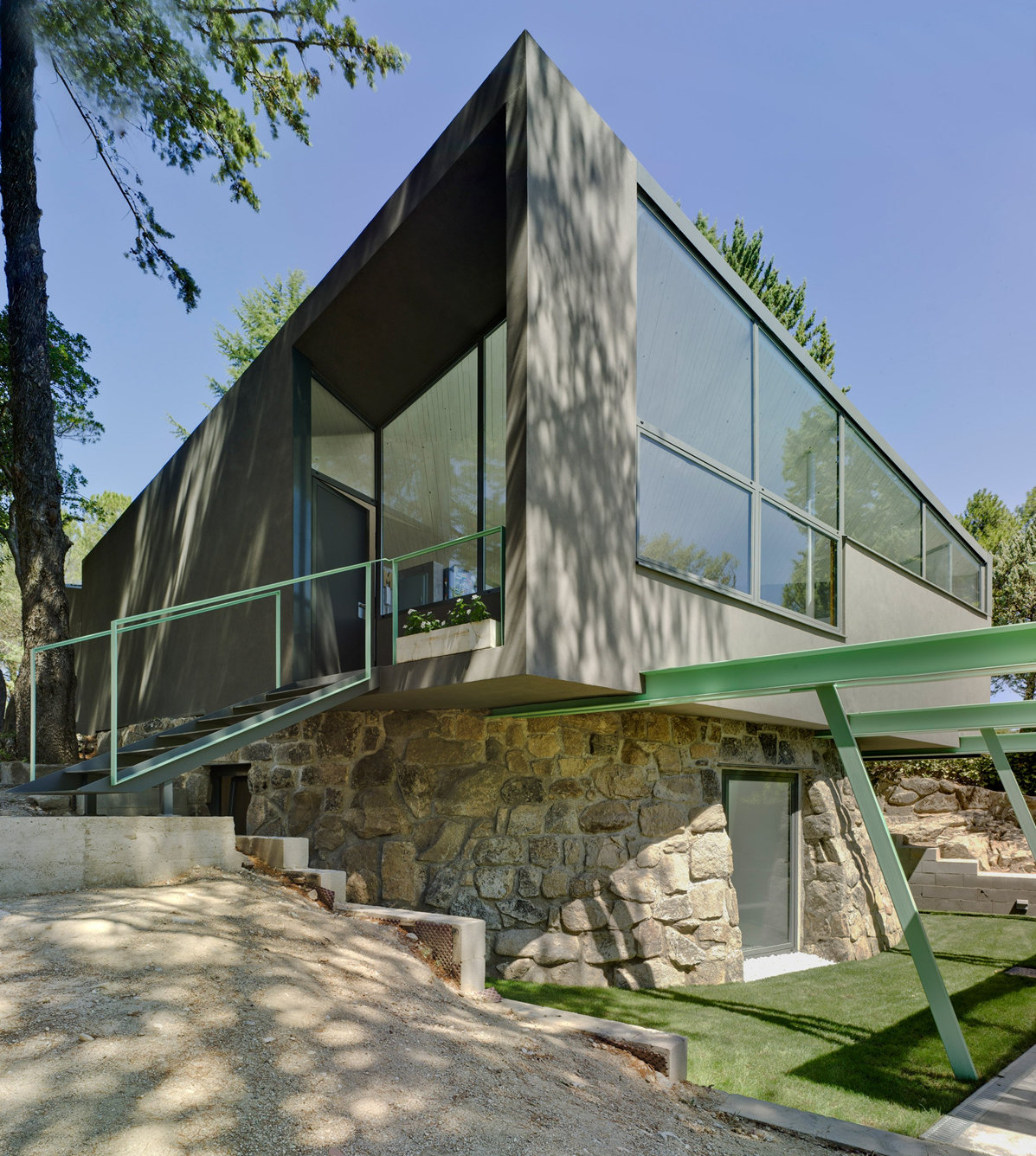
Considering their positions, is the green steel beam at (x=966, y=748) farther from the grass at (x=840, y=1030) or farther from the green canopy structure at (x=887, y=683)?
the grass at (x=840, y=1030)

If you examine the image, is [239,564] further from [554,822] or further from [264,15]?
[264,15]

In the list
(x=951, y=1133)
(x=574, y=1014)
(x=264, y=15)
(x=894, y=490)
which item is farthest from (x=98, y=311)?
(x=951, y=1133)

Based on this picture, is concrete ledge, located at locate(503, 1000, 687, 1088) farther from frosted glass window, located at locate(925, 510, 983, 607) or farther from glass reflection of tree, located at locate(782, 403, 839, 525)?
frosted glass window, located at locate(925, 510, 983, 607)

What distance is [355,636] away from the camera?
27.8ft

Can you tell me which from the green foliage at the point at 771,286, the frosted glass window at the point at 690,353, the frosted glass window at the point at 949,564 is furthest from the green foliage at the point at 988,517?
the frosted glass window at the point at 690,353

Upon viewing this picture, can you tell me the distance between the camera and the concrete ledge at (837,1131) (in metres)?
3.47

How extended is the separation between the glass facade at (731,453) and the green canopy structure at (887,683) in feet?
→ 3.83

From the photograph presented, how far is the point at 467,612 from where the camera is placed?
6000mm

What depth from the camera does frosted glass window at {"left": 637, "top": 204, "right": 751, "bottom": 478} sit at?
685cm

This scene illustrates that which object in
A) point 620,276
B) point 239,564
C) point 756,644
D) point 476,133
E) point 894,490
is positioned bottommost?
point 756,644

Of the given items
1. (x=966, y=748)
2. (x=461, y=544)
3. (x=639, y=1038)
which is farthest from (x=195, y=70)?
(x=966, y=748)

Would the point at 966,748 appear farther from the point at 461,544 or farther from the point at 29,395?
the point at 29,395

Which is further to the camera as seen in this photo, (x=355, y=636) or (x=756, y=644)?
(x=355, y=636)

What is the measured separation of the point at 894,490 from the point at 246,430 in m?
8.32
